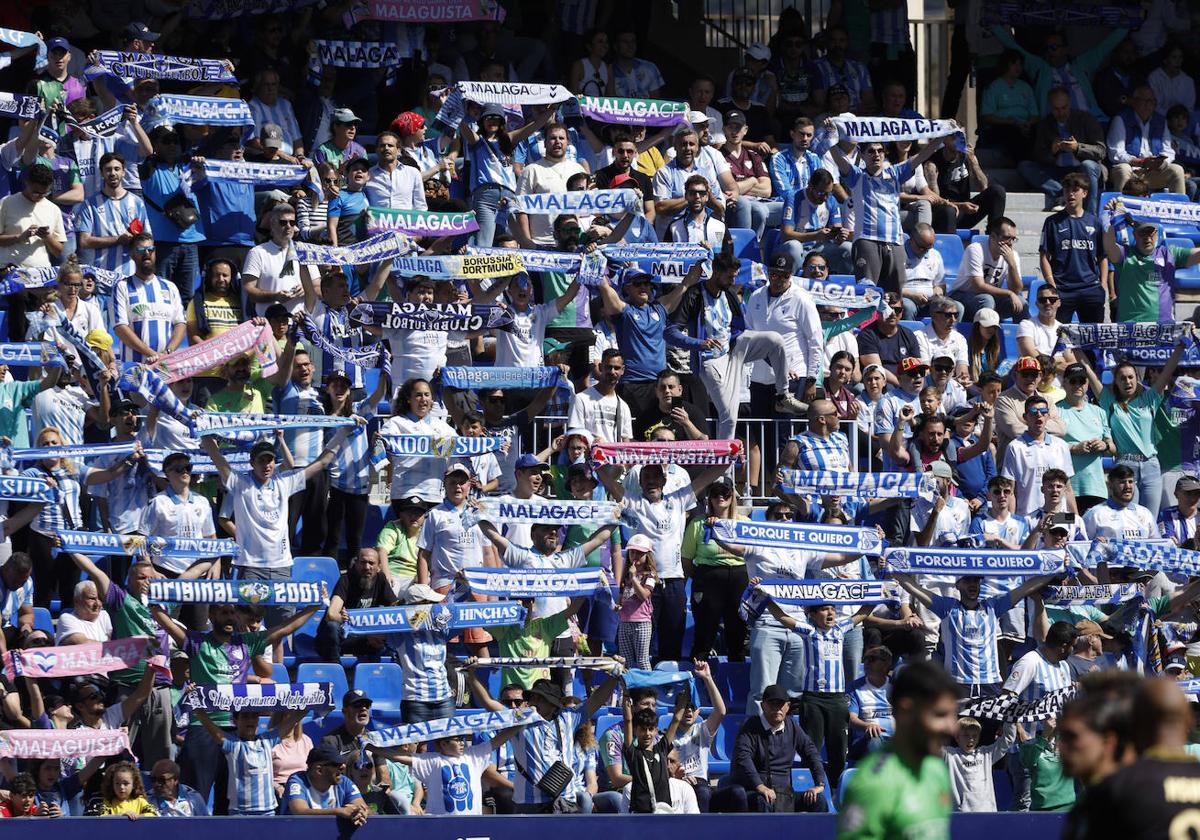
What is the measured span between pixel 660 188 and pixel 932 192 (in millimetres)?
2604

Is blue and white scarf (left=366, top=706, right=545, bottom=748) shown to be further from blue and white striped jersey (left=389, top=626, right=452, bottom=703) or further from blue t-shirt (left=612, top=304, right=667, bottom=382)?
blue t-shirt (left=612, top=304, right=667, bottom=382)

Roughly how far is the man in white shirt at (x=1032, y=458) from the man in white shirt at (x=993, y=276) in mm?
2104

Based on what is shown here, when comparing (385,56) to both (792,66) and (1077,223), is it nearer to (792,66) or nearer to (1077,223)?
(792,66)

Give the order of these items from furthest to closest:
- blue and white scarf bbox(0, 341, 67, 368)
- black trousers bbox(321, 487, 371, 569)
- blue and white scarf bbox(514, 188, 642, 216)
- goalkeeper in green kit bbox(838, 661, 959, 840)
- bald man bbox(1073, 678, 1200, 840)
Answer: blue and white scarf bbox(514, 188, 642, 216) < black trousers bbox(321, 487, 371, 569) < blue and white scarf bbox(0, 341, 67, 368) < goalkeeper in green kit bbox(838, 661, 959, 840) < bald man bbox(1073, 678, 1200, 840)

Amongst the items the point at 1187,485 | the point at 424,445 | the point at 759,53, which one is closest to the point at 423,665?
the point at 424,445

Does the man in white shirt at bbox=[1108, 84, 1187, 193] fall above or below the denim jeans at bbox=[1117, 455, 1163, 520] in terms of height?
above

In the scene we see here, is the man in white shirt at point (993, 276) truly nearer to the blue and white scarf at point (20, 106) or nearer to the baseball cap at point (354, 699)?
the baseball cap at point (354, 699)

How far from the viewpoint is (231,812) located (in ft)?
46.8

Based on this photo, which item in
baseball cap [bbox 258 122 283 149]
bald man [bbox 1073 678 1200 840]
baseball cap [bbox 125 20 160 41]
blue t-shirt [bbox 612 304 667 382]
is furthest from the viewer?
baseball cap [bbox 125 20 160 41]

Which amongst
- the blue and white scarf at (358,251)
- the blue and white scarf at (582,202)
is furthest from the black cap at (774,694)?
the blue and white scarf at (582,202)

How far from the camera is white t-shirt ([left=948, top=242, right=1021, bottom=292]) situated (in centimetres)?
1975

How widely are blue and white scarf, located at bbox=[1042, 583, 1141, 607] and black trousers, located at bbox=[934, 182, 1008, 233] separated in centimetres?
523

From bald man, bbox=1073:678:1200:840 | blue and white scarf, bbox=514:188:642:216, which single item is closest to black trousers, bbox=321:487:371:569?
blue and white scarf, bbox=514:188:642:216

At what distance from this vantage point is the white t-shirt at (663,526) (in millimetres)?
16234
